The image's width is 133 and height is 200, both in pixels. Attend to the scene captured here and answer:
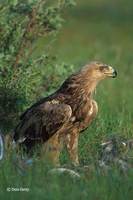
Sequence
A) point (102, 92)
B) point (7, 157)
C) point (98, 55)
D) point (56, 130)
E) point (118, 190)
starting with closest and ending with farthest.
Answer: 1. point (118, 190)
2. point (7, 157)
3. point (56, 130)
4. point (102, 92)
5. point (98, 55)

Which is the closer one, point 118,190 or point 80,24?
point 118,190

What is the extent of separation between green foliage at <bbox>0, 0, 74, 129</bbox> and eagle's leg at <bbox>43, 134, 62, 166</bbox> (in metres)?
1.42

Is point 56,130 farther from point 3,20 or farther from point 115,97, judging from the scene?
point 115,97

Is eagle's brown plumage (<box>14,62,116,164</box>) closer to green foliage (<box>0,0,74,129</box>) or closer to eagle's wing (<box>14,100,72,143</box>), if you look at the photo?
eagle's wing (<box>14,100,72,143</box>)

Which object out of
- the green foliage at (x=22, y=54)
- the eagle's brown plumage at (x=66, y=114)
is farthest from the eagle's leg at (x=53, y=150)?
the green foliage at (x=22, y=54)

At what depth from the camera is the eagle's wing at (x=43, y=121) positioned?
37.4 ft

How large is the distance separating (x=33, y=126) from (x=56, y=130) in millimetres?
327

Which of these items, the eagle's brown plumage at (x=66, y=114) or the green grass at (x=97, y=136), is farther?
the eagle's brown plumage at (x=66, y=114)

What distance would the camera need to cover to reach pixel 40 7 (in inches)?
536

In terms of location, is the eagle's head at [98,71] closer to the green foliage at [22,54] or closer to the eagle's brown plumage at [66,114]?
the eagle's brown plumage at [66,114]

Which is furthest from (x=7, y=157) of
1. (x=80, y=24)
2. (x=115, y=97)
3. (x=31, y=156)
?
(x=80, y=24)

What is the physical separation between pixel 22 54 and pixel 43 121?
218 centimetres

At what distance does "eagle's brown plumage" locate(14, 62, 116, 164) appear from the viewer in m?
11.4

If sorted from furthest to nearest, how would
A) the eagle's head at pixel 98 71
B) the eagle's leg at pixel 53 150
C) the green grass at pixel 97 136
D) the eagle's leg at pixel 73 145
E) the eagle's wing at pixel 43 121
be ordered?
the eagle's head at pixel 98 71
the eagle's wing at pixel 43 121
the eagle's leg at pixel 73 145
the eagle's leg at pixel 53 150
the green grass at pixel 97 136
